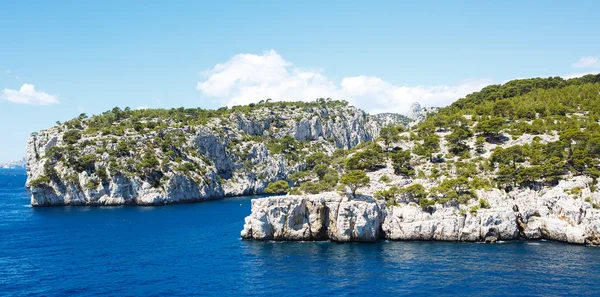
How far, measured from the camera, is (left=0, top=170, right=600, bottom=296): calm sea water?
49.2 m

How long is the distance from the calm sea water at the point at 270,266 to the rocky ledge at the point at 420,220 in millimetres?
2313

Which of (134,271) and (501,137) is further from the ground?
(501,137)

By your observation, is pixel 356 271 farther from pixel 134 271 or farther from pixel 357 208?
pixel 134 271

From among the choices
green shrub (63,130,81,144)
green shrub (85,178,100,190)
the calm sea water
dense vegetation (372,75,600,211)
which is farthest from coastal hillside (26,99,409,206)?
dense vegetation (372,75,600,211)

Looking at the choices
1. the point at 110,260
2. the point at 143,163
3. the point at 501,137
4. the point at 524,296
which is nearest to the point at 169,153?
the point at 143,163

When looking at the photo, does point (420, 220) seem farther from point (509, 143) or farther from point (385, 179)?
point (509, 143)

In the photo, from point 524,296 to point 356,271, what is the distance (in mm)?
19685

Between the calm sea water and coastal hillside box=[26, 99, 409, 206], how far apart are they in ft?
148

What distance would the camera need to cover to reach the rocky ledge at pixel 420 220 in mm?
66781

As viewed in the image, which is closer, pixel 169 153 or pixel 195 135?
pixel 169 153

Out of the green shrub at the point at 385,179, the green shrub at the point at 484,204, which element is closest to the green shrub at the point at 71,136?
the green shrub at the point at 385,179

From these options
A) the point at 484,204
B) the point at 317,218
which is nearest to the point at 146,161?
the point at 317,218

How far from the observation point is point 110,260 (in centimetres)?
6406

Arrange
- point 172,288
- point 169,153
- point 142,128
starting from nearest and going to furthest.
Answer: point 172,288, point 169,153, point 142,128
